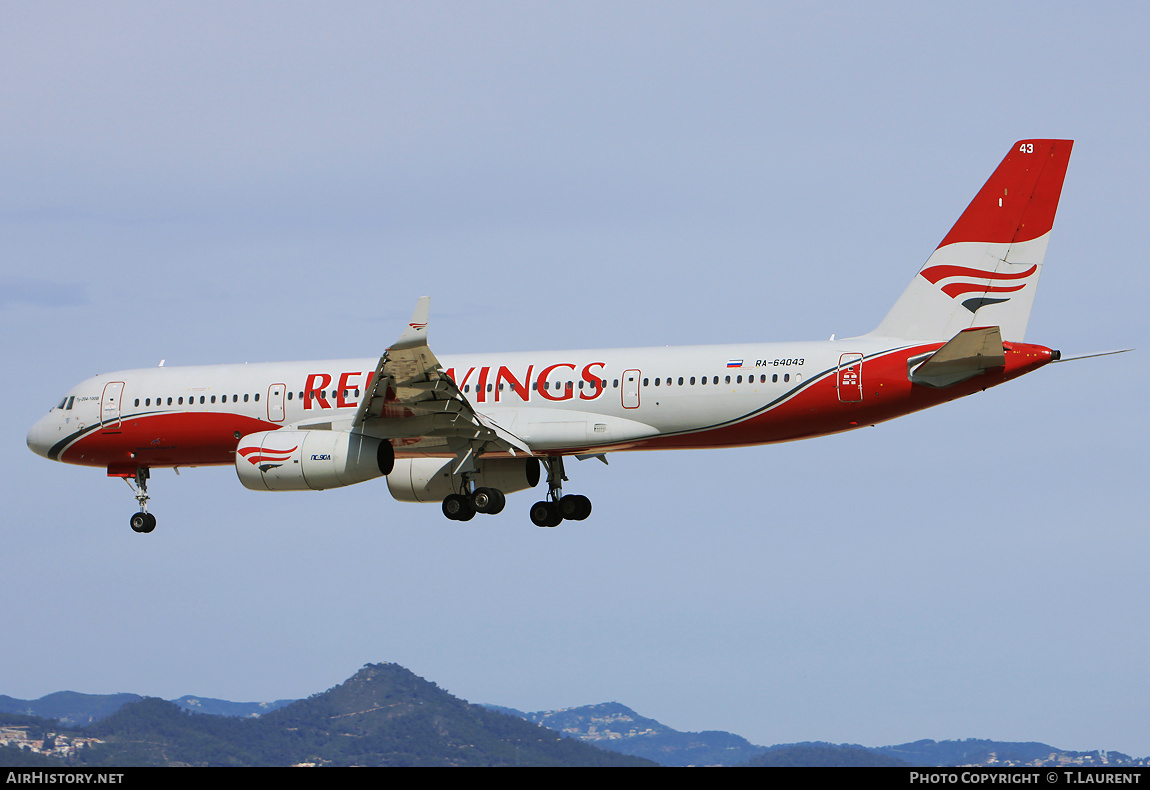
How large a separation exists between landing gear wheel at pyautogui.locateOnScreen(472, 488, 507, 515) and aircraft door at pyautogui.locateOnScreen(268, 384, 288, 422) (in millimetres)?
5696

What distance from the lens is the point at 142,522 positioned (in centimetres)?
3925

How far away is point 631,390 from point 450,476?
727 centimetres

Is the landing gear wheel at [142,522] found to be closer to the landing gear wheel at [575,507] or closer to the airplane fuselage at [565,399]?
the airplane fuselage at [565,399]

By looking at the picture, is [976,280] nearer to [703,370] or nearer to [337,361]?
[703,370]

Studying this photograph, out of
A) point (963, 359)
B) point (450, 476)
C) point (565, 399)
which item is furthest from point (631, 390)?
point (963, 359)

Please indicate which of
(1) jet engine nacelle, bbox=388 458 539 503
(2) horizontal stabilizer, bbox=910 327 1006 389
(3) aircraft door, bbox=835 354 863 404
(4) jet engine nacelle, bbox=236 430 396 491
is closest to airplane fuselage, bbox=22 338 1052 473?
(3) aircraft door, bbox=835 354 863 404

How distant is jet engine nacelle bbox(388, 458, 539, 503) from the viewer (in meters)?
38.5

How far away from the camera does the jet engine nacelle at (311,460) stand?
109 ft

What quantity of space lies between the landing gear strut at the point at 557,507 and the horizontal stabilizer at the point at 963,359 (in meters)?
10.5

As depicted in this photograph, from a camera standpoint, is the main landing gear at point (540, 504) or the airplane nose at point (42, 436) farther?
the airplane nose at point (42, 436)

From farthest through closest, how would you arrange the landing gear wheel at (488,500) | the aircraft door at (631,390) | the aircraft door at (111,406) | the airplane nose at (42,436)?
the airplane nose at (42,436) < the aircraft door at (111,406) < the landing gear wheel at (488,500) < the aircraft door at (631,390)

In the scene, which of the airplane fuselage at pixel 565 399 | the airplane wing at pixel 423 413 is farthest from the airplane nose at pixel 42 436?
the airplane wing at pixel 423 413

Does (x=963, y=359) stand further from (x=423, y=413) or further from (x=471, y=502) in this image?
(x=471, y=502)
